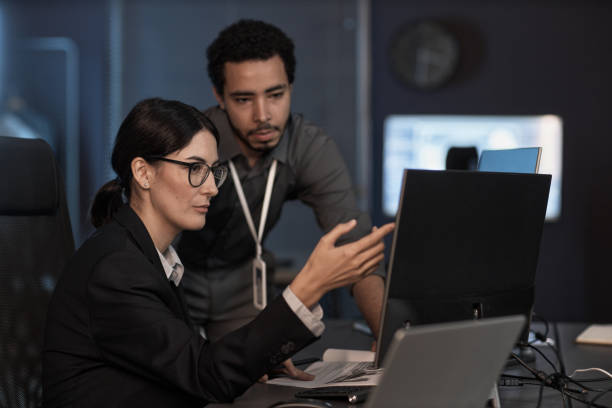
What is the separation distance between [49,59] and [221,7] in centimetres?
118

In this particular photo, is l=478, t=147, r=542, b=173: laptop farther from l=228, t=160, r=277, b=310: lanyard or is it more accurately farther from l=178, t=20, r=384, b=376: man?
l=228, t=160, r=277, b=310: lanyard

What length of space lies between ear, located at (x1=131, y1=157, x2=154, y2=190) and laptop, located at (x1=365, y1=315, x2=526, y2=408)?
2.57 feet

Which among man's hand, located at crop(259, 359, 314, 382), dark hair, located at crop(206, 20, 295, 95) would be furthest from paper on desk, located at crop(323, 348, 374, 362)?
dark hair, located at crop(206, 20, 295, 95)

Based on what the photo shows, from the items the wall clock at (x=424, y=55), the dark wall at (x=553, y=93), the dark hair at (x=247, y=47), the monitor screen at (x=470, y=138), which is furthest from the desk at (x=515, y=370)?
the wall clock at (x=424, y=55)

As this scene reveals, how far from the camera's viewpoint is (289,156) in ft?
6.55

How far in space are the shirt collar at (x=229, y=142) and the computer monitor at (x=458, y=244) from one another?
0.94m

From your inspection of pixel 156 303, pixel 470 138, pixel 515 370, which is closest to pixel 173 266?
pixel 156 303

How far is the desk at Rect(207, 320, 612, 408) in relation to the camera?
4.01 ft

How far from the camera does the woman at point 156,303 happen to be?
116 cm

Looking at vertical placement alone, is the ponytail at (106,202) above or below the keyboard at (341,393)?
above

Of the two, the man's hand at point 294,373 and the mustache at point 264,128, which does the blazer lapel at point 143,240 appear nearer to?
the man's hand at point 294,373

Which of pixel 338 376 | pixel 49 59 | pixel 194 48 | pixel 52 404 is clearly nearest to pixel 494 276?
pixel 338 376

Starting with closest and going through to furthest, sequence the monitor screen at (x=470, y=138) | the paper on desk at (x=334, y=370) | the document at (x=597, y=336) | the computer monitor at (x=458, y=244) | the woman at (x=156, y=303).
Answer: the computer monitor at (x=458, y=244) → the woman at (x=156, y=303) → the paper on desk at (x=334, y=370) → the document at (x=597, y=336) → the monitor screen at (x=470, y=138)

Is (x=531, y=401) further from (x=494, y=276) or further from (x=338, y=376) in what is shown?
(x=338, y=376)
